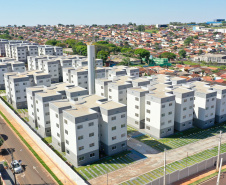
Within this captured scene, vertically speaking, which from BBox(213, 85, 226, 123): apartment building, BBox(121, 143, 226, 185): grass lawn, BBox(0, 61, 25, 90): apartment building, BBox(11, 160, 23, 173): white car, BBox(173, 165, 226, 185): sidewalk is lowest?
BBox(173, 165, 226, 185): sidewalk

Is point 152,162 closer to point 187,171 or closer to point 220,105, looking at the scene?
point 187,171

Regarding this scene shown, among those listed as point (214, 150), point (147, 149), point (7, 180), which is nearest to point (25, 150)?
point (7, 180)

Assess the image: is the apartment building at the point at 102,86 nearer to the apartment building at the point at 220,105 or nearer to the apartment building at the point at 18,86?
the apartment building at the point at 18,86

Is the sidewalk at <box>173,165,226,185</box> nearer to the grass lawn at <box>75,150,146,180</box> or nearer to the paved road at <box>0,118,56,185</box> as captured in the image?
the grass lawn at <box>75,150,146,180</box>

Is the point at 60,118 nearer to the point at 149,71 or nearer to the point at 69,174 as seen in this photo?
the point at 69,174

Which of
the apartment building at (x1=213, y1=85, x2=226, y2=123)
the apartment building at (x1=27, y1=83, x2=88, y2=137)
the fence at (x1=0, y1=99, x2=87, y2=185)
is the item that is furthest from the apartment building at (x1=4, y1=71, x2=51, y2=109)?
the apartment building at (x1=213, y1=85, x2=226, y2=123)

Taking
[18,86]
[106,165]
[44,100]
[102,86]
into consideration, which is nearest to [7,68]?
[18,86]

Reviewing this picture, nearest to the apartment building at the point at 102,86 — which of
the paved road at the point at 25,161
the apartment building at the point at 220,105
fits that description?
the paved road at the point at 25,161
